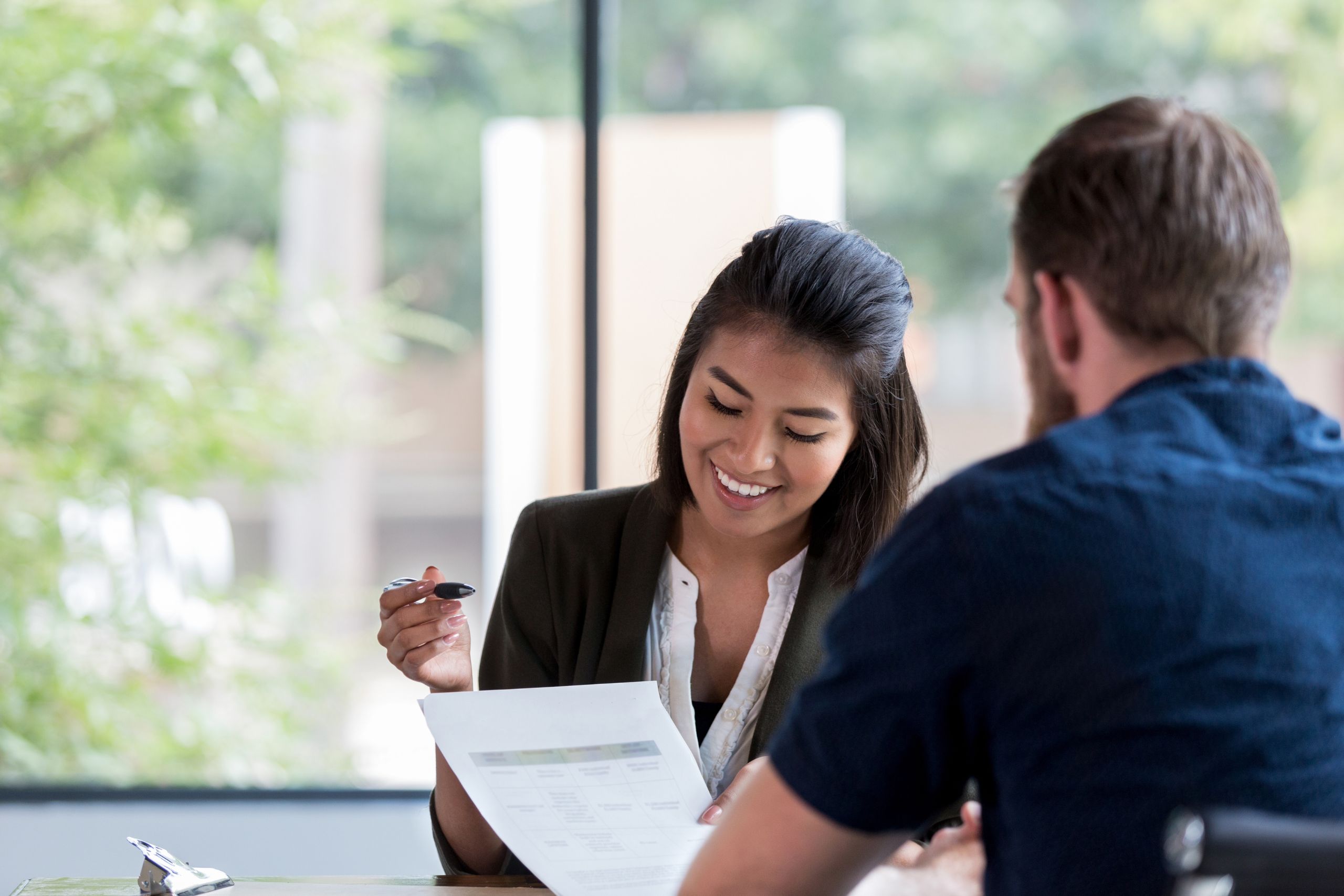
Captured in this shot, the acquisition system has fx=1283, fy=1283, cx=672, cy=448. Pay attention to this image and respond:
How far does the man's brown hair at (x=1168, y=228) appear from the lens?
73cm

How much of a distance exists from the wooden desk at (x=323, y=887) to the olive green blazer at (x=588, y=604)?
7.2 inches

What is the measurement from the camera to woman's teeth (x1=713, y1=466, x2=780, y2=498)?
Result: 140 cm

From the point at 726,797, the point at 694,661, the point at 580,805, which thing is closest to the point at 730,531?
the point at 694,661

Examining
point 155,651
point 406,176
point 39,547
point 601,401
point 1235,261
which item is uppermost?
point 406,176

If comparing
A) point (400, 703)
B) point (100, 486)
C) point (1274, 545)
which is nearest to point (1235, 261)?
point (1274, 545)

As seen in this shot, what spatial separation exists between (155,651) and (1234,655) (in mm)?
2830

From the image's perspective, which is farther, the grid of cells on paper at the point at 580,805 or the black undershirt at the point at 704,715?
the black undershirt at the point at 704,715

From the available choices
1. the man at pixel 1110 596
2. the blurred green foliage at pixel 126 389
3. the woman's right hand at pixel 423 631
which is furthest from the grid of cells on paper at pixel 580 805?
the blurred green foliage at pixel 126 389

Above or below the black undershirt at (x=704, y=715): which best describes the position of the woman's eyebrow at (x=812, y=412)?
above

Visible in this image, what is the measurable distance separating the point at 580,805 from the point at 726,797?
0.61 ft

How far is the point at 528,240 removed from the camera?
345 centimetres

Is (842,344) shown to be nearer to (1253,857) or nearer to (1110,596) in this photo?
(1110,596)

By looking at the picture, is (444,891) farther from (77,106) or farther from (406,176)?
(406,176)

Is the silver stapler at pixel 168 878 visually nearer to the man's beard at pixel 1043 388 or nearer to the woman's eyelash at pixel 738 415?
the woman's eyelash at pixel 738 415
